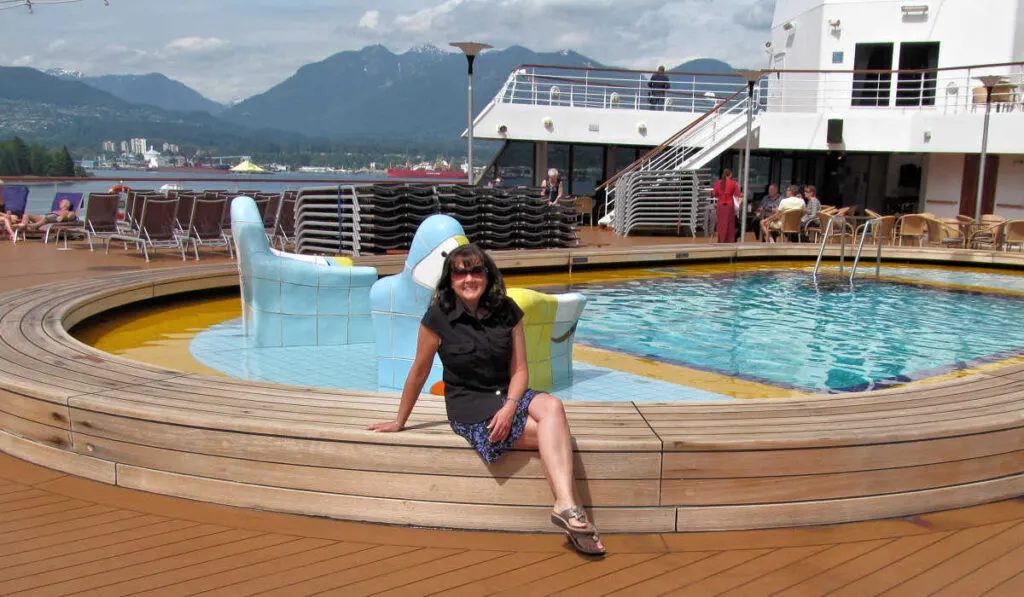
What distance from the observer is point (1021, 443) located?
3.10 metres

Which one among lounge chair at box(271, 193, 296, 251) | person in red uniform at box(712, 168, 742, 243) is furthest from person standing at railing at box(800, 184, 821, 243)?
lounge chair at box(271, 193, 296, 251)

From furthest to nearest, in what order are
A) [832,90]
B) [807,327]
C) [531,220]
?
[832,90]
[531,220]
[807,327]

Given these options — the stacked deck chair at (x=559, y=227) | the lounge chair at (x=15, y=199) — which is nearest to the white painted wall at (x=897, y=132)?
the stacked deck chair at (x=559, y=227)

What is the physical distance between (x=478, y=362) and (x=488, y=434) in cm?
28

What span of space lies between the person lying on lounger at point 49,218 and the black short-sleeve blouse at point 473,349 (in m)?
10.7

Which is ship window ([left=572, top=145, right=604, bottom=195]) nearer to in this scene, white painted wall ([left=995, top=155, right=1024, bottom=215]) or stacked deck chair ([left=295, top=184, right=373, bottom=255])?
white painted wall ([left=995, top=155, right=1024, bottom=215])

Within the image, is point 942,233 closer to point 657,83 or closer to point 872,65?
point 872,65

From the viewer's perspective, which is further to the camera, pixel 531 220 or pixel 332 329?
pixel 531 220

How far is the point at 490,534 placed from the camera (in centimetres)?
280

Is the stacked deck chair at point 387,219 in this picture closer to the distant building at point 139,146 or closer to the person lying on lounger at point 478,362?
the person lying on lounger at point 478,362

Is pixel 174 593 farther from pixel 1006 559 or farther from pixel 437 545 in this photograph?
pixel 1006 559

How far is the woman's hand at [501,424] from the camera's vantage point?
8.92 feet

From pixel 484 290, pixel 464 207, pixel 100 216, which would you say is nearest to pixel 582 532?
pixel 484 290

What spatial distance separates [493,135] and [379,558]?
19174 millimetres
